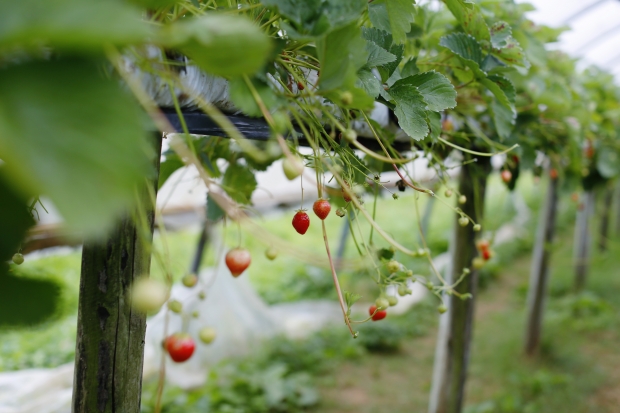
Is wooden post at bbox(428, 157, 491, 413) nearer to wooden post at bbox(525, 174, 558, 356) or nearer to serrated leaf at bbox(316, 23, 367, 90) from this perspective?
serrated leaf at bbox(316, 23, 367, 90)

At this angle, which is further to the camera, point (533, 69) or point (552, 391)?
point (552, 391)

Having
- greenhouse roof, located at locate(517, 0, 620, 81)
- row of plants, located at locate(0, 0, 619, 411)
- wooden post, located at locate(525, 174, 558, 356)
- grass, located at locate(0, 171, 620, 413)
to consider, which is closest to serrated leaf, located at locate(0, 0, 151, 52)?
row of plants, located at locate(0, 0, 619, 411)

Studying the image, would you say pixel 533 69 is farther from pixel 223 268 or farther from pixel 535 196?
pixel 535 196

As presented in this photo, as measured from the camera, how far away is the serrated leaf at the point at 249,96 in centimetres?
38

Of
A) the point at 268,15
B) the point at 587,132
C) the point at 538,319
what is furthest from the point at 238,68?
the point at 538,319

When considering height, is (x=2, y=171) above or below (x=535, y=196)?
below

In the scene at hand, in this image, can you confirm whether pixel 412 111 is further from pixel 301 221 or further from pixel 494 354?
pixel 494 354

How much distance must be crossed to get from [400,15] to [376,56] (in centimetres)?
6

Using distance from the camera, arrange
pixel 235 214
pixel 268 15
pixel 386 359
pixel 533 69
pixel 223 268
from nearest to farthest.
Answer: pixel 235 214
pixel 268 15
pixel 533 69
pixel 223 268
pixel 386 359

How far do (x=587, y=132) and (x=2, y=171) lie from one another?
1976 mm

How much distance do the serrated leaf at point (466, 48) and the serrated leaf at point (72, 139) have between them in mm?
675

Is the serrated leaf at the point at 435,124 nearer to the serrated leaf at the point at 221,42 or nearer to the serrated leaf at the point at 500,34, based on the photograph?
the serrated leaf at the point at 500,34

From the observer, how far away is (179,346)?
452 mm

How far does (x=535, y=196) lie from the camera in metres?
9.32
